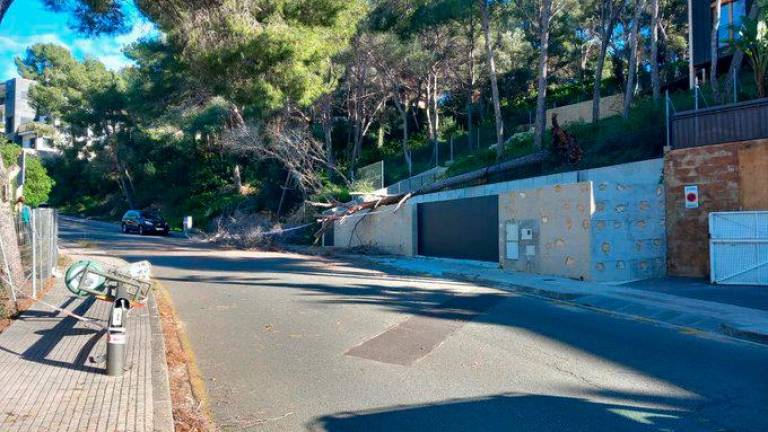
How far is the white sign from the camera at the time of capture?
15229mm

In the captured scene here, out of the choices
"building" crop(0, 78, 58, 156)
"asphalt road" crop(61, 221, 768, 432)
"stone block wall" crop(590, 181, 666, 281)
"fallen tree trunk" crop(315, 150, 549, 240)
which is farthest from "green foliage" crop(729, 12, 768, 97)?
"building" crop(0, 78, 58, 156)

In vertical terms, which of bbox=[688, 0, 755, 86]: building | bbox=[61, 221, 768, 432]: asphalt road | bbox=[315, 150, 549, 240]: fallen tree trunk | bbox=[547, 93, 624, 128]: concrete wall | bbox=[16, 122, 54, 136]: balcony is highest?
bbox=[16, 122, 54, 136]: balcony

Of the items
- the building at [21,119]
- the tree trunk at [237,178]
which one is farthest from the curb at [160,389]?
the building at [21,119]

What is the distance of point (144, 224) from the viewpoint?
38531 millimetres

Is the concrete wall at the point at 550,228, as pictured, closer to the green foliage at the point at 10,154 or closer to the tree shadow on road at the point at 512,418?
the tree shadow on road at the point at 512,418

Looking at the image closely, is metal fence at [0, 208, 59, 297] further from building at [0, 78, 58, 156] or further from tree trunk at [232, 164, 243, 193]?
building at [0, 78, 58, 156]

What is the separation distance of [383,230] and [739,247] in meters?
13.5

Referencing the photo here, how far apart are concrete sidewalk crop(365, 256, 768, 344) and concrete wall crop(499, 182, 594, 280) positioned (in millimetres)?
395

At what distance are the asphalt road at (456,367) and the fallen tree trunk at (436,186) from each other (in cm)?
1108

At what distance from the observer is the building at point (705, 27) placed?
2540 centimetres

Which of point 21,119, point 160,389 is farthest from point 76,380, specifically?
point 21,119

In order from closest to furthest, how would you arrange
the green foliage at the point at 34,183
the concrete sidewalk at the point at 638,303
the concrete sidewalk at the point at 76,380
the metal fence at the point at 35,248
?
1. the concrete sidewalk at the point at 76,380
2. the concrete sidewalk at the point at 638,303
3. the metal fence at the point at 35,248
4. the green foliage at the point at 34,183

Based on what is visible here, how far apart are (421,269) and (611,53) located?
27910mm

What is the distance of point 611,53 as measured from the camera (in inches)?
1567
